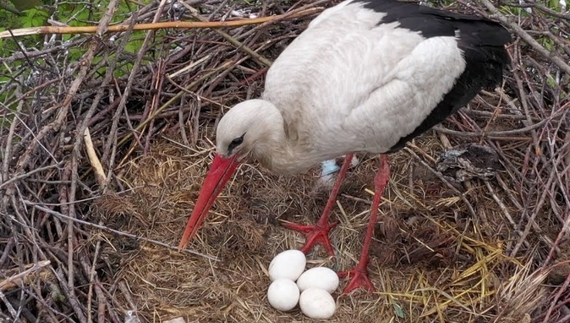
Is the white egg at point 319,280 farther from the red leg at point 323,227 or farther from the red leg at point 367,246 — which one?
the red leg at point 323,227

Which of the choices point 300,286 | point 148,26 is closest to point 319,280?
point 300,286

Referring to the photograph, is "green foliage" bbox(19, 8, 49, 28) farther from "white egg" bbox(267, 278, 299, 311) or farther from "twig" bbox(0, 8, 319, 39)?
"white egg" bbox(267, 278, 299, 311)

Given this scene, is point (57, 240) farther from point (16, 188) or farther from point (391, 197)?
point (391, 197)

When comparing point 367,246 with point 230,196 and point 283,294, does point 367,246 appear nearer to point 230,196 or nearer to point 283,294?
point 283,294

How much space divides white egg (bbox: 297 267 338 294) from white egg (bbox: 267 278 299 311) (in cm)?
6

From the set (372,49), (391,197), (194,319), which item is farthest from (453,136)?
(194,319)

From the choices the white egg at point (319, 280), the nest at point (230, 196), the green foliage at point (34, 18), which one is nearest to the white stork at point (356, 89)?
the nest at point (230, 196)

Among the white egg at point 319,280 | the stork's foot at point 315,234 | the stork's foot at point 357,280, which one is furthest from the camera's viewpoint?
the stork's foot at point 315,234

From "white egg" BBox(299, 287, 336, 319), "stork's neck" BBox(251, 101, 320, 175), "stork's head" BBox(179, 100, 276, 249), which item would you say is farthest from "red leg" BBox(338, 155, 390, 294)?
"stork's head" BBox(179, 100, 276, 249)

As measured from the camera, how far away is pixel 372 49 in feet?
11.8

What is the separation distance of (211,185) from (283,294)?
2.19ft

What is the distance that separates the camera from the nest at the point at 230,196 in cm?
376

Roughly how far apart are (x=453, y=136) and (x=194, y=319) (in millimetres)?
2016

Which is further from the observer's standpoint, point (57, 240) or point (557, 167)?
point (557, 167)
